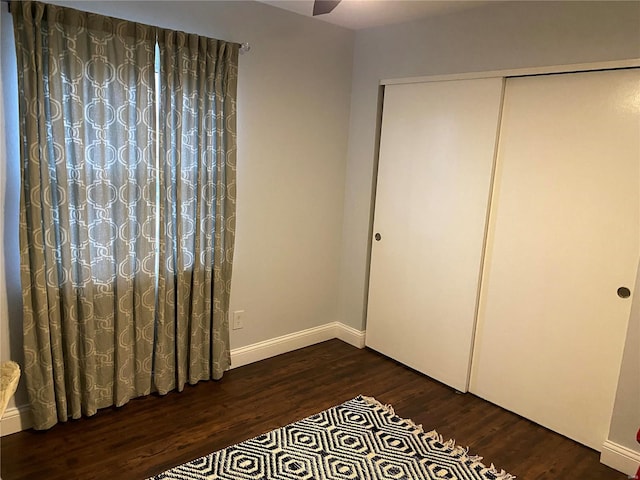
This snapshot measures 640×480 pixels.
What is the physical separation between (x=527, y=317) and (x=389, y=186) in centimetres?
125

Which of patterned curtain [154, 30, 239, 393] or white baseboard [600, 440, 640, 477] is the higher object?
patterned curtain [154, 30, 239, 393]

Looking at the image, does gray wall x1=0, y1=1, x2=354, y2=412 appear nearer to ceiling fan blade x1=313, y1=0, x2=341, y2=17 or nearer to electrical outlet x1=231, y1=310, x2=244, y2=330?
electrical outlet x1=231, y1=310, x2=244, y2=330

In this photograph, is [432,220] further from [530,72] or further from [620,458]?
[620,458]

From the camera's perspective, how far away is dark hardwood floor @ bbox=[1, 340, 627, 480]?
2.23m

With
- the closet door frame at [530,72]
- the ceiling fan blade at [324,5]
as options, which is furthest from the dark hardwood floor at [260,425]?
the ceiling fan blade at [324,5]

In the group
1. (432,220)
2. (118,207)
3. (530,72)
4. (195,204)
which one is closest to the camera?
(118,207)

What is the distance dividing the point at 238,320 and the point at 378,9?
216 cm

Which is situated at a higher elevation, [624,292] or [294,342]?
[624,292]

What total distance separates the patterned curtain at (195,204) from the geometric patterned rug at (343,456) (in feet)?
2.35

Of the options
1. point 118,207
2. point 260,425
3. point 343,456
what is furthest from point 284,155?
point 343,456

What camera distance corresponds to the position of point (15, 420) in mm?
2352

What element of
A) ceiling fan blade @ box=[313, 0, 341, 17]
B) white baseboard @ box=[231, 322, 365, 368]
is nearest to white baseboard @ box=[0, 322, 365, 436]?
white baseboard @ box=[231, 322, 365, 368]

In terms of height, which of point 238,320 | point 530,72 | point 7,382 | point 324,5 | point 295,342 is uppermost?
point 324,5

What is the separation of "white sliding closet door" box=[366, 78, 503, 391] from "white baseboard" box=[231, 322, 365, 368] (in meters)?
0.27
